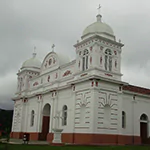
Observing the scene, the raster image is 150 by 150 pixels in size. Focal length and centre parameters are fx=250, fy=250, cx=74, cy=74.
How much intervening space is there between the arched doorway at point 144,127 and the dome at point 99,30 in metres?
10.9

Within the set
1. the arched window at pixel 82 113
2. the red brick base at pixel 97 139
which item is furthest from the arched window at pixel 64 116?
the arched window at pixel 82 113

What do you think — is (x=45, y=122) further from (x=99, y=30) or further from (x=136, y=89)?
(x=99, y=30)

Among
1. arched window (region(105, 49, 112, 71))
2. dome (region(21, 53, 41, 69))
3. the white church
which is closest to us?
the white church

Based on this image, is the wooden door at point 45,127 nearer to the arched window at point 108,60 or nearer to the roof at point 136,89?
the roof at point 136,89

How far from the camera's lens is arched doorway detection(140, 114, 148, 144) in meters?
30.9

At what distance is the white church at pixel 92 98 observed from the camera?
24797mm

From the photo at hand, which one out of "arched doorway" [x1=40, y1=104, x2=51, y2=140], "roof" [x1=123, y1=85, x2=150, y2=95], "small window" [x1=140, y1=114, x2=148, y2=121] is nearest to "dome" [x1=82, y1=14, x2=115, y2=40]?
"roof" [x1=123, y1=85, x2=150, y2=95]

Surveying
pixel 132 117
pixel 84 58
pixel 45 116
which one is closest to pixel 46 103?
pixel 45 116

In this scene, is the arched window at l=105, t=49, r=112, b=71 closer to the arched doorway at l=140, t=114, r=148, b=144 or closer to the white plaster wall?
the white plaster wall

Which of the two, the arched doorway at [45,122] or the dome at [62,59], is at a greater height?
the dome at [62,59]

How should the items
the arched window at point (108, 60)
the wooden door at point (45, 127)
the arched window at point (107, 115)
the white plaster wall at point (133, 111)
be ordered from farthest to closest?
the wooden door at point (45, 127) < the white plaster wall at point (133, 111) < the arched window at point (108, 60) < the arched window at point (107, 115)

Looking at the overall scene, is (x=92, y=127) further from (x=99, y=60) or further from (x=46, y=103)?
(x=46, y=103)

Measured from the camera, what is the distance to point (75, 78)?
1083 inches

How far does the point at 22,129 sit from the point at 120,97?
57.5 feet
